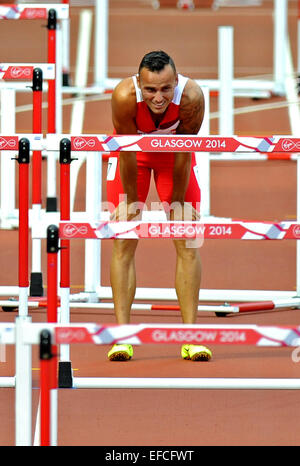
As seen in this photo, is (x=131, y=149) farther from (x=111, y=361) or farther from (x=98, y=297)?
(x=98, y=297)

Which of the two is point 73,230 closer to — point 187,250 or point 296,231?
point 296,231

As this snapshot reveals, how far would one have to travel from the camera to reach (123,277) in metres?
5.96

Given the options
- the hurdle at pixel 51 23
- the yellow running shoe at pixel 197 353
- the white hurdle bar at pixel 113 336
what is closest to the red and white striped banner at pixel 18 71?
the hurdle at pixel 51 23

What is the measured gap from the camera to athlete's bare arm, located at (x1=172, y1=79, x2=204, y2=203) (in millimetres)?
5707

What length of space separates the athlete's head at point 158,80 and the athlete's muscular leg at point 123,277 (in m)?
0.81

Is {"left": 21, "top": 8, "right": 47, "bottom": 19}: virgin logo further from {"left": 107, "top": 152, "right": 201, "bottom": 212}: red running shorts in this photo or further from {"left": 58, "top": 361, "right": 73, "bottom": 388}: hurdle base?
{"left": 58, "top": 361, "right": 73, "bottom": 388}: hurdle base

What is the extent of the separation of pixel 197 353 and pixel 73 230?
1445 millimetres

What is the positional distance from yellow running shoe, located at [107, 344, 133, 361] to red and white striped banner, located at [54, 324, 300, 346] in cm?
219

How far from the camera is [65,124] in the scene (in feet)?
39.4

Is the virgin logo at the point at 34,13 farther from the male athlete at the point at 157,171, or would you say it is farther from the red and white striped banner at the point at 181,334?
the red and white striped banner at the point at 181,334

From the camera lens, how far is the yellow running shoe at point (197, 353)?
583cm

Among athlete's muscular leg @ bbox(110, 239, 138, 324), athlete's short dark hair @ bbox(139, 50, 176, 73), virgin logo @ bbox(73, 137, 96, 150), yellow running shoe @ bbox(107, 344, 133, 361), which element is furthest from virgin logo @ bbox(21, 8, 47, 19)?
yellow running shoe @ bbox(107, 344, 133, 361)

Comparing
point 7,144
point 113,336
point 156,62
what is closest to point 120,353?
point 7,144
